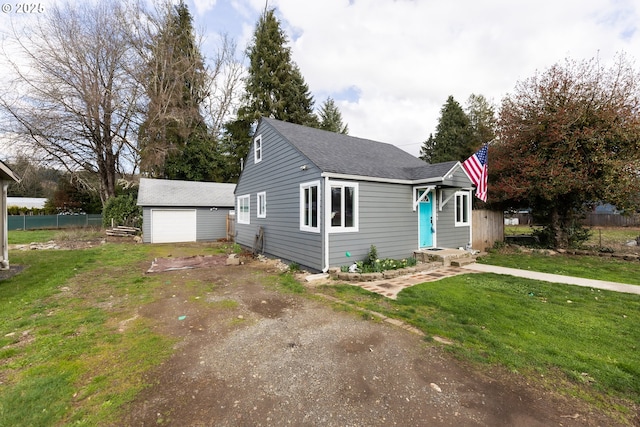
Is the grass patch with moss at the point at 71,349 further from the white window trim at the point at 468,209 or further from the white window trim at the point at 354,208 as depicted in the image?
the white window trim at the point at 468,209

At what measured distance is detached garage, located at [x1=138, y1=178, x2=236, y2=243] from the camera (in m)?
16.2

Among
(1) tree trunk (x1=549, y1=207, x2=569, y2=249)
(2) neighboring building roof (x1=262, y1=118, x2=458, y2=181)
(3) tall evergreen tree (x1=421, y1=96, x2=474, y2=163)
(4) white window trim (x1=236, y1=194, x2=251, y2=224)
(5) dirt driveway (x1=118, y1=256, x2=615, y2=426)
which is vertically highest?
(3) tall evergreen tree (x1=421, y1=96, x2=474, y2=163)

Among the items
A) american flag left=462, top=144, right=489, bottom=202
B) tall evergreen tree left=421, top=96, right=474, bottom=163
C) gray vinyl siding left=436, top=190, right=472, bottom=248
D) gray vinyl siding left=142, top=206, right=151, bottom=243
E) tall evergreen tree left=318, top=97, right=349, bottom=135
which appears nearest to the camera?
american flag left=462, top=144, right=489, bottom=202

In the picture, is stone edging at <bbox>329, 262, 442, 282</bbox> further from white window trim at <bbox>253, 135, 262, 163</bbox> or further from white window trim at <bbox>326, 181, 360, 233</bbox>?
white window trim at <bbox>253, 135, 262, 163</bbox>

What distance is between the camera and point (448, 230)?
33.3 feet

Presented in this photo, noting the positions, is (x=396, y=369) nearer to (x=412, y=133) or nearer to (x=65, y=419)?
(x=65, y=419)

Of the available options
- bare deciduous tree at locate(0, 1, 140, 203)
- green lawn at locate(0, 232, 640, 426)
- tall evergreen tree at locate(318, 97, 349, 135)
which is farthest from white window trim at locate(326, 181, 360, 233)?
tall evergreen tree at locate(318, 97, 349, 135)

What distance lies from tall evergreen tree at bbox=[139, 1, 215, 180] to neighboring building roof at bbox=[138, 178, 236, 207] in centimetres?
569

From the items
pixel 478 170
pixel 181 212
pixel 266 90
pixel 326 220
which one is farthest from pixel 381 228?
pixel 266 90

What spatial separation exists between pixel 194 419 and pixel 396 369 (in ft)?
6.69

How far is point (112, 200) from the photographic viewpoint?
1897 cm

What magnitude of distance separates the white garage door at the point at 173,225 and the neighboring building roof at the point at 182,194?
56cm

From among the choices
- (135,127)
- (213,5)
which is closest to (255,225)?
(213,5)

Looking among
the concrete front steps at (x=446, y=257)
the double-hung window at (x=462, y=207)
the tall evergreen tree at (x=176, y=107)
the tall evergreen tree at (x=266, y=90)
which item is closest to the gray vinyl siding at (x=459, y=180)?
the double-hung window at (x=462, y=207)
